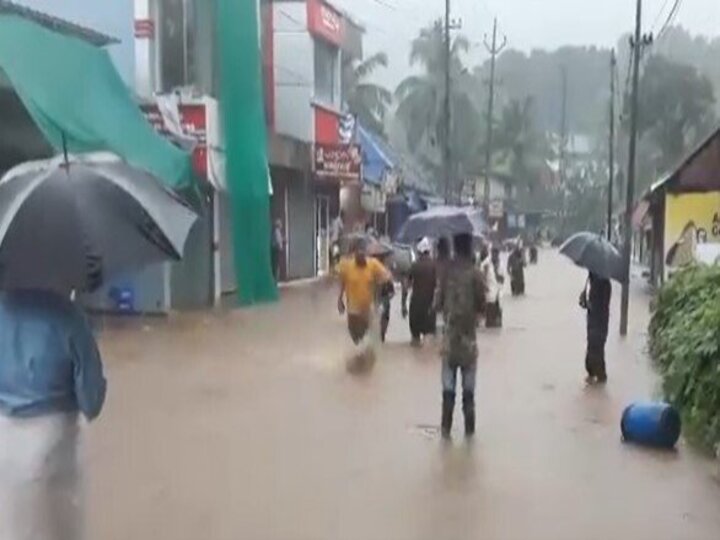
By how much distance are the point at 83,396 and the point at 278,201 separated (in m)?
29.7

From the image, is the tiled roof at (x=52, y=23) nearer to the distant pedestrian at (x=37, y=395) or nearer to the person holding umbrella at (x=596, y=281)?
the person holding umbrella at (x=596, y=281)

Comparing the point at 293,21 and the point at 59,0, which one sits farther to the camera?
the point at 293,21

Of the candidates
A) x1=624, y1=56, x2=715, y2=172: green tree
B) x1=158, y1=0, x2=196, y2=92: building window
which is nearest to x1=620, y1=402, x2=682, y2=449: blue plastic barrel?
x1=158, y1=0, x2=196, y2=92: building window

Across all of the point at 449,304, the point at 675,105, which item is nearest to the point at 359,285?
the point at 449,304

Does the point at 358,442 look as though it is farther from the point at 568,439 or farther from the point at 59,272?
the point at 59,272

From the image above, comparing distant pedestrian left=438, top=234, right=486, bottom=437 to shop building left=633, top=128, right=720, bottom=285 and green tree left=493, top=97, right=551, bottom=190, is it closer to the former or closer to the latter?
shop building left=633, top=128, right=720, bottom=285

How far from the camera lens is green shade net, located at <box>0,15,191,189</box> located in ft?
45.8

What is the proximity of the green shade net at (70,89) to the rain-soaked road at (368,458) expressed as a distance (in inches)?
102

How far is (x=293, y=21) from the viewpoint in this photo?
35188mm

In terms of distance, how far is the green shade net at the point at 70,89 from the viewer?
45.8 ft

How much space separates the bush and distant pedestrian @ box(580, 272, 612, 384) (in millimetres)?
991

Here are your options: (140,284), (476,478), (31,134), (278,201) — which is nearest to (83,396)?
(476,478)

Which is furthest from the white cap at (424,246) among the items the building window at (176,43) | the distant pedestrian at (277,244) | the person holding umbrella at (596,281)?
the distant pedestrian at (277,244)

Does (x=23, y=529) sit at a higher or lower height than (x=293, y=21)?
lower
